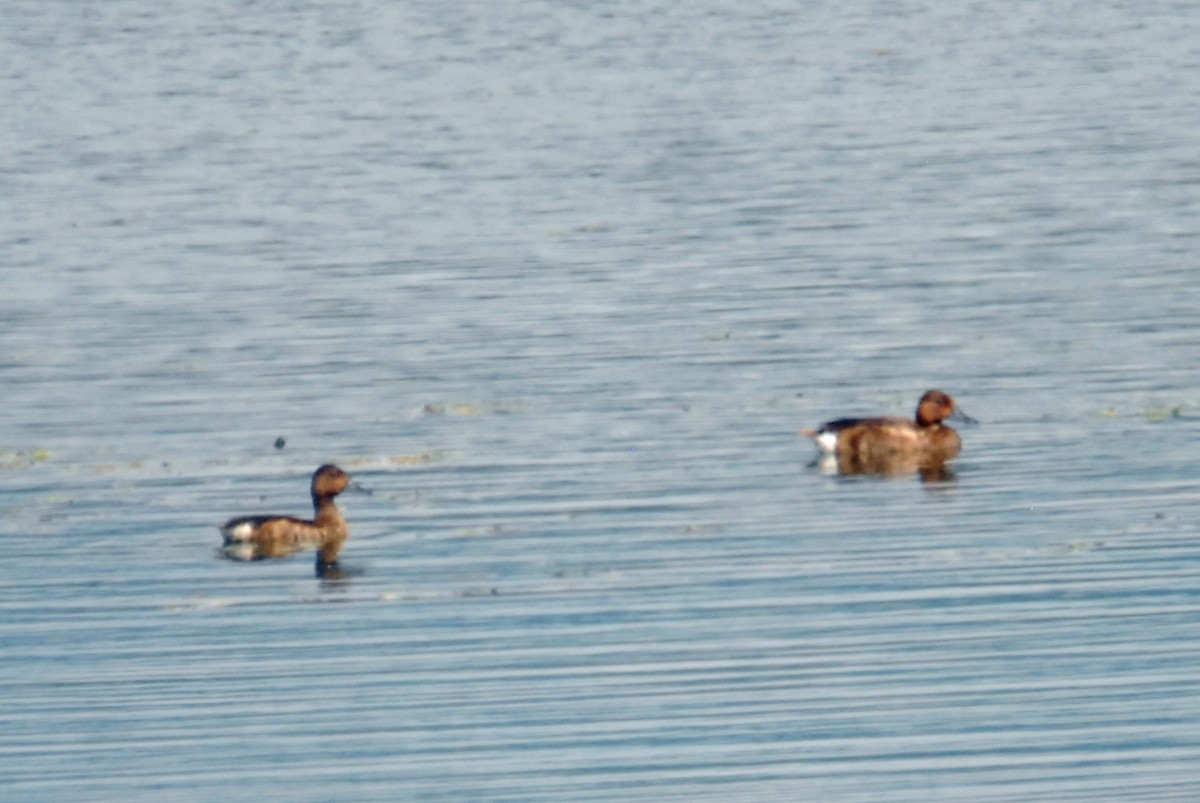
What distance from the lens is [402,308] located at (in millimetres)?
25375

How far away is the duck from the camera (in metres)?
16.3

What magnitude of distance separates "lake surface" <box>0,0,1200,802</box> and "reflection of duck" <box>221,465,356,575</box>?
169 millimetres

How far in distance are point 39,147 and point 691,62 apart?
13.7 meters

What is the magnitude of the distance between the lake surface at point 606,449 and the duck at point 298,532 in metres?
0.17

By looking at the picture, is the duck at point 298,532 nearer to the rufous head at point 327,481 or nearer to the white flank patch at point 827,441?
the rufous head at point 327,481

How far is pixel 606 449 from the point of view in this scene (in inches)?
740

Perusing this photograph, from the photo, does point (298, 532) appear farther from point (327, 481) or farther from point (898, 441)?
point (898, 441)

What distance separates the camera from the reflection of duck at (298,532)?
642 inches

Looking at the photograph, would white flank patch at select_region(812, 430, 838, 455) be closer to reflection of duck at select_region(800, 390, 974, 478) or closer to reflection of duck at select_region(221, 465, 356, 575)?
reflection of duck at select_region(800, 390, 974, 478)

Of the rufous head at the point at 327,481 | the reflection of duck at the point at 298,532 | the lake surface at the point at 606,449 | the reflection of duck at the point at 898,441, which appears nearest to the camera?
the lake surface at the point at 606,449

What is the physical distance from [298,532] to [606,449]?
9.27 feet

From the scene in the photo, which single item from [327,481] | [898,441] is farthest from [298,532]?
[898,441]

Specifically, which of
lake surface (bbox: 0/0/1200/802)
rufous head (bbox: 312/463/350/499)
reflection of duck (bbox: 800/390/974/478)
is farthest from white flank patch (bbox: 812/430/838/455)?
rufous head (bbox: 312/463/350/499)

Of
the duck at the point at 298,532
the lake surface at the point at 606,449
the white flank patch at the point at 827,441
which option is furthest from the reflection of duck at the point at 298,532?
the white flank patch at the point at 827,441
